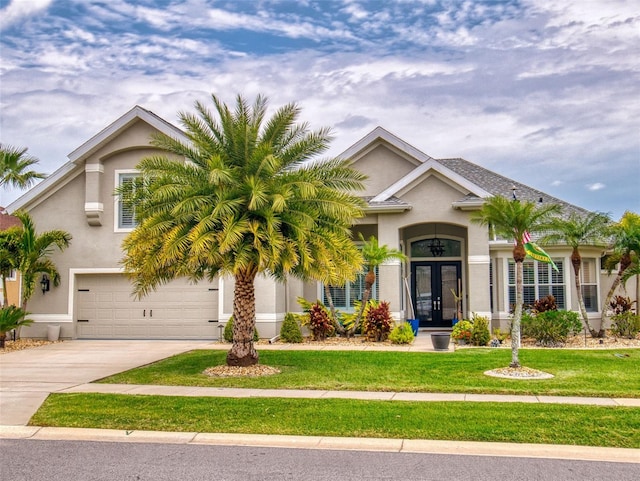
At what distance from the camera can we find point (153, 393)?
12000 millimetres

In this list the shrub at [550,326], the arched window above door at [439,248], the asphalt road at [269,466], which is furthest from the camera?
the arched window above door at [439,248]

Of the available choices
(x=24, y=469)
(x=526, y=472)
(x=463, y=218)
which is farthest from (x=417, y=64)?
(x=24, y=469)

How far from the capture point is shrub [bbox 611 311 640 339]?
66.2 ft

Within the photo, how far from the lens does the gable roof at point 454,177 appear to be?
67.7 ft

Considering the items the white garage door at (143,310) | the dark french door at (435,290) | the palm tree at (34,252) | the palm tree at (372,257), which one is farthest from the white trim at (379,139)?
the palm tree at (34,252)

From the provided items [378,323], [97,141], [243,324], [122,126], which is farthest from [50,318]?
[378,323]

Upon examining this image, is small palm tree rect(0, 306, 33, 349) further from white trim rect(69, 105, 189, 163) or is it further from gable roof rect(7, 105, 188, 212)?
white trim rect(69, 105, 189, 163)

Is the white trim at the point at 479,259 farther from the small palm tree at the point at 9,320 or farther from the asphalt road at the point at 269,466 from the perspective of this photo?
the small palm tree at the point at 9,320

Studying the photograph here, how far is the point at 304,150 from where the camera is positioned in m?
14.6

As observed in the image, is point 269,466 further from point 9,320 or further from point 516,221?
point 9,320

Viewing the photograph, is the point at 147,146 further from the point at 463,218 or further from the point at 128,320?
the point at 463,218

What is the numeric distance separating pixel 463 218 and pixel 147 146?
10.6 metres

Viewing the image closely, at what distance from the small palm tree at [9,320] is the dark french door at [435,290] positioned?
42.8 feet

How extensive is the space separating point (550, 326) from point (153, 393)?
38.8 ft
